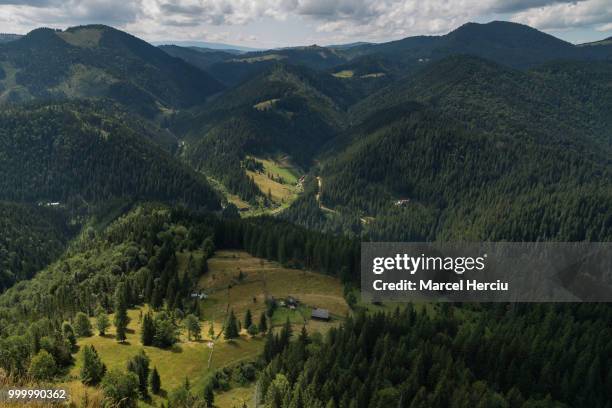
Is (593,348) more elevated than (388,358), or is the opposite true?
(388,358)

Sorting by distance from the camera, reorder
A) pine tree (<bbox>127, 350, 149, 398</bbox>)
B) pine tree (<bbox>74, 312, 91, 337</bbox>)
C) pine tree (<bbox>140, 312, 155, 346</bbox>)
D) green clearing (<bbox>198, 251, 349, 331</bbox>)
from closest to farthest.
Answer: pine tree (<bbox>127, 350, 149, 398</bbox>) < pine tree (<bbox>140, 312, 155, 346</bbox>) < pine tree (<bbox>74, 312, 91, 337</bbox>) < green clearing (<bbox>198, 251, 349, 331</bbox>)

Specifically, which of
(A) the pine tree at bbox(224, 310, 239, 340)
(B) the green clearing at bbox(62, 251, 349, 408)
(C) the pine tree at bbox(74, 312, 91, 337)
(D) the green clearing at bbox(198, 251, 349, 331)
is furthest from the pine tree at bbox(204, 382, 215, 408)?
(C) the pine tree at bbox(74, 312, 91, 337)

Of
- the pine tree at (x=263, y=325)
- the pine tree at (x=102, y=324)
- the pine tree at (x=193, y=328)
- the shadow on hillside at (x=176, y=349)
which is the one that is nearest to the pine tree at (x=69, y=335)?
the pine tree at (x=102, y=324)

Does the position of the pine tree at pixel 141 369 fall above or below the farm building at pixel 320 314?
above

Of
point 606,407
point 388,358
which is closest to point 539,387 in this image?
point 606,407

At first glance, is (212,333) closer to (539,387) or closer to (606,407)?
(539,387)

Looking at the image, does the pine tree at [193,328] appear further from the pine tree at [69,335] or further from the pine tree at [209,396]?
the pine tree at [209,396]

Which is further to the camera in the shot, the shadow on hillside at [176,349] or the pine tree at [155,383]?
the shadow on hillside at [176,349]

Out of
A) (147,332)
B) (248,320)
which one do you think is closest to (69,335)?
(147,332)

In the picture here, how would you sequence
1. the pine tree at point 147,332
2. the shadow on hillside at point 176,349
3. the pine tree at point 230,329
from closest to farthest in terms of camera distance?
1. the shadow on hillside at point 176,349
2. the pine tree at point 147,332
3. the pine tree at point 230,329

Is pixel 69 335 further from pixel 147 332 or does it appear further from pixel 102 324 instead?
pixel 147 332

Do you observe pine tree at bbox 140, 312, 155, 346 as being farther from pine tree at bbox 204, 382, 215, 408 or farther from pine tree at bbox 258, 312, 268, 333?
pine tree at bbox 204, 382, 215, 408
